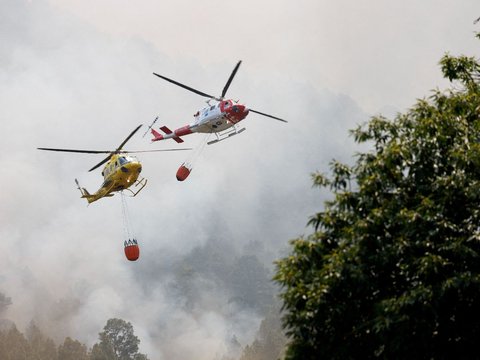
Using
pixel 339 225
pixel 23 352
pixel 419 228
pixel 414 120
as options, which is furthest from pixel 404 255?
pixel 23 352

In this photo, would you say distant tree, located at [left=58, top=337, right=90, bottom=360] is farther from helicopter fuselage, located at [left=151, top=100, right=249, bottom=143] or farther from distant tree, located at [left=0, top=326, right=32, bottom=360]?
helicopter fuselage, located at [left=151, top=100, right=249, bottom=143]

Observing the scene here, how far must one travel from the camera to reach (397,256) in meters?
33.0

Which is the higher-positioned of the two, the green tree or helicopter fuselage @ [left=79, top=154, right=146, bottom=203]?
helicopter fuselage @ [left=79, top=154, right=146, bottom=203]

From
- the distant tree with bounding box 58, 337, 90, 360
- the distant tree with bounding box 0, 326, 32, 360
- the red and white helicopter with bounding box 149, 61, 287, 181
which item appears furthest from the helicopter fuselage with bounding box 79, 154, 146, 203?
the distant tree with bounding box 0, 326, 32, 360

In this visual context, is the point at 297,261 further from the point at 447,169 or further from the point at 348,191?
the point at 447,169

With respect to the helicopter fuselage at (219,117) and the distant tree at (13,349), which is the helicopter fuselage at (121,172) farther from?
the distant tree at (13,349)

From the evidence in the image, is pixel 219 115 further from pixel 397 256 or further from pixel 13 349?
pixel 13 349

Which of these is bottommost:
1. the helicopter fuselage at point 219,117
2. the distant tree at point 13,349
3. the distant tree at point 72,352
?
the helicopter fuselage at point 219,117

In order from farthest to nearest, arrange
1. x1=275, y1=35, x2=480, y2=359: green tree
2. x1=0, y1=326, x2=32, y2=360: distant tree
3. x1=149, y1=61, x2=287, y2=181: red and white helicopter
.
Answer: x1=0, y1=326, x2=32, y2=360: distant tree → x1=149, y1=61, x2=287, y2=181: red and white helicopter → x1=275, y1=35, x2=480, y2=359: green tree

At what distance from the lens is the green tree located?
106 feet

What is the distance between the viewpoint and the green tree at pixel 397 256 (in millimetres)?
32188

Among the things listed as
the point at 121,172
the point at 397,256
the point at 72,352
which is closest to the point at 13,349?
the point at 72,352

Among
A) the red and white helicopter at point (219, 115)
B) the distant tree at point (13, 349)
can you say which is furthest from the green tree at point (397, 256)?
the distant tree at point (13, 349)

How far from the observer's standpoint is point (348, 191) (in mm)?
35562
